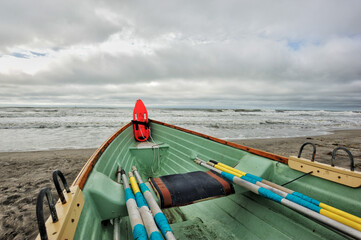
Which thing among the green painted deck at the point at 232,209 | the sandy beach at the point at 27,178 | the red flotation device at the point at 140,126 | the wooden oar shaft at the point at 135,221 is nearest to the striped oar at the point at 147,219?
the wooden oar shaft at the point at 135,221

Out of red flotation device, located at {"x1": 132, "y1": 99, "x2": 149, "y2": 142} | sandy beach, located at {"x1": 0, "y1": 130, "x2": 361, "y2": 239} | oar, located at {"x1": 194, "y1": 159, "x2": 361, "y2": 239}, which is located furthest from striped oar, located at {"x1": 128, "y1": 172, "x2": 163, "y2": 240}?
red flotation device, located at {"x1": 132, "y1": 99, "x2": 149, "y2": 142}

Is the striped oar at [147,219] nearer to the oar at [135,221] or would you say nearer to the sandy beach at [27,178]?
the oar at [135,221]

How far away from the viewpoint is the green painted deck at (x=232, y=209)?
1.93 metres

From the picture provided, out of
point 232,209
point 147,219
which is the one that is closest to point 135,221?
point 147,219

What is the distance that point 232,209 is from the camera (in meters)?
2.87

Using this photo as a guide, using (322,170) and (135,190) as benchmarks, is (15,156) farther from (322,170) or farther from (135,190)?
(322,170)

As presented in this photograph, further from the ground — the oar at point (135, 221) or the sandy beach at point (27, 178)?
the oar at point (135, 221)

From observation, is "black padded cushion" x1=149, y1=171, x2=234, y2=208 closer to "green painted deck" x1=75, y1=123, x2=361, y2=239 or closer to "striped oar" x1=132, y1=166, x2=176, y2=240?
"striped oar" x1=132, y1=166, x2=176, y2=240

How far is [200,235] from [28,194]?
479cm

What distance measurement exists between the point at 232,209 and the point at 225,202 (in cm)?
19

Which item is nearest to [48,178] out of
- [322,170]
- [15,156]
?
[15,156]

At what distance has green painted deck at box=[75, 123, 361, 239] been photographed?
1.93 metres

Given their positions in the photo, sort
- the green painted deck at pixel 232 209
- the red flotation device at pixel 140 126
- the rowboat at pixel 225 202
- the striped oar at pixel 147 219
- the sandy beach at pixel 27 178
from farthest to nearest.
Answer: the red flotation device at pixel 140 126 → the sandy beach at pixel 27 178 → the green painted deck at pixel 232 209 → the rowboat at pixel 225 202 → the striped oar at pixel 147 219

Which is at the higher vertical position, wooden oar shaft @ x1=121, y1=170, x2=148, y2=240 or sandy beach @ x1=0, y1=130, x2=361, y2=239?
wooden oar shaft @ x1=121, y1=170, x2=148, y2=240
